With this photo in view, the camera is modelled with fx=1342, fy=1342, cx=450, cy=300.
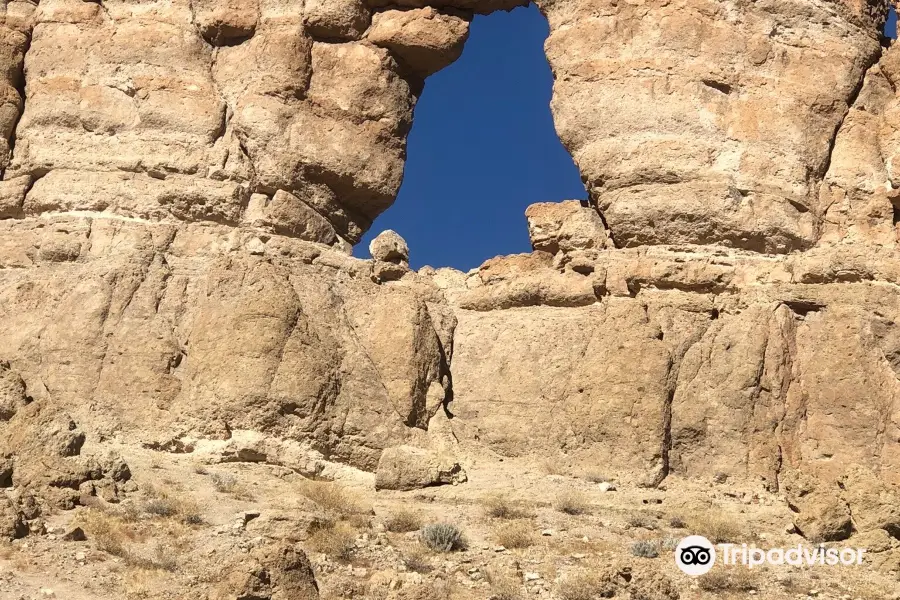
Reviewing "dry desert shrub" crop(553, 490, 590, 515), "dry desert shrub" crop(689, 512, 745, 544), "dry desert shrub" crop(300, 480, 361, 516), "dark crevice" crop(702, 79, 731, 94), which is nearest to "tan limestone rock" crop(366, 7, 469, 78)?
"dark crevice" crop(702, 79, 731, 94)

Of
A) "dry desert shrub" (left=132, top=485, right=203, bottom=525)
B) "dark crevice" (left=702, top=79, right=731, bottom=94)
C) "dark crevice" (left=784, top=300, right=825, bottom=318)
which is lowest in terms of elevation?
"dry desert shrub" (left=132, top=485, right=203, bottom=525)

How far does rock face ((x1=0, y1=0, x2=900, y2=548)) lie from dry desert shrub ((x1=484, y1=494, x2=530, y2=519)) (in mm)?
1258

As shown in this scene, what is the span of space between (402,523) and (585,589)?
2.94 meters

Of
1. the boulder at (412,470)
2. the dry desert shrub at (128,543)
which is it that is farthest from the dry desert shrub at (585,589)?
the boulder at (412,470)

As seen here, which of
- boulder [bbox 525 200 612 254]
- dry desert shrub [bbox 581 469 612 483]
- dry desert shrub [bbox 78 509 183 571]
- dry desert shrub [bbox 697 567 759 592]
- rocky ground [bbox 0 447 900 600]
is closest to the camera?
rocky ground [bbox 0 447 900 600]

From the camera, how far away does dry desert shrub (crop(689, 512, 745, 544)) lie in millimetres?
15875

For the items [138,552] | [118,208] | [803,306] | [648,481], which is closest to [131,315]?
[118,208]

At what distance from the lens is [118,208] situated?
20.9 meters

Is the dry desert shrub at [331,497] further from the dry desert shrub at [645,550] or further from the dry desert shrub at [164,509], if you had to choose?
the dry desert shrub at [645,550]

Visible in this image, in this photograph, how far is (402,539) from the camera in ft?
49.6

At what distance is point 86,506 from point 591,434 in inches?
285

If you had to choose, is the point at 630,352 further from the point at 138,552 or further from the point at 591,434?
→ the point at 138,552

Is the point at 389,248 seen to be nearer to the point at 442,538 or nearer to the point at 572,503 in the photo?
the point at 572,503
